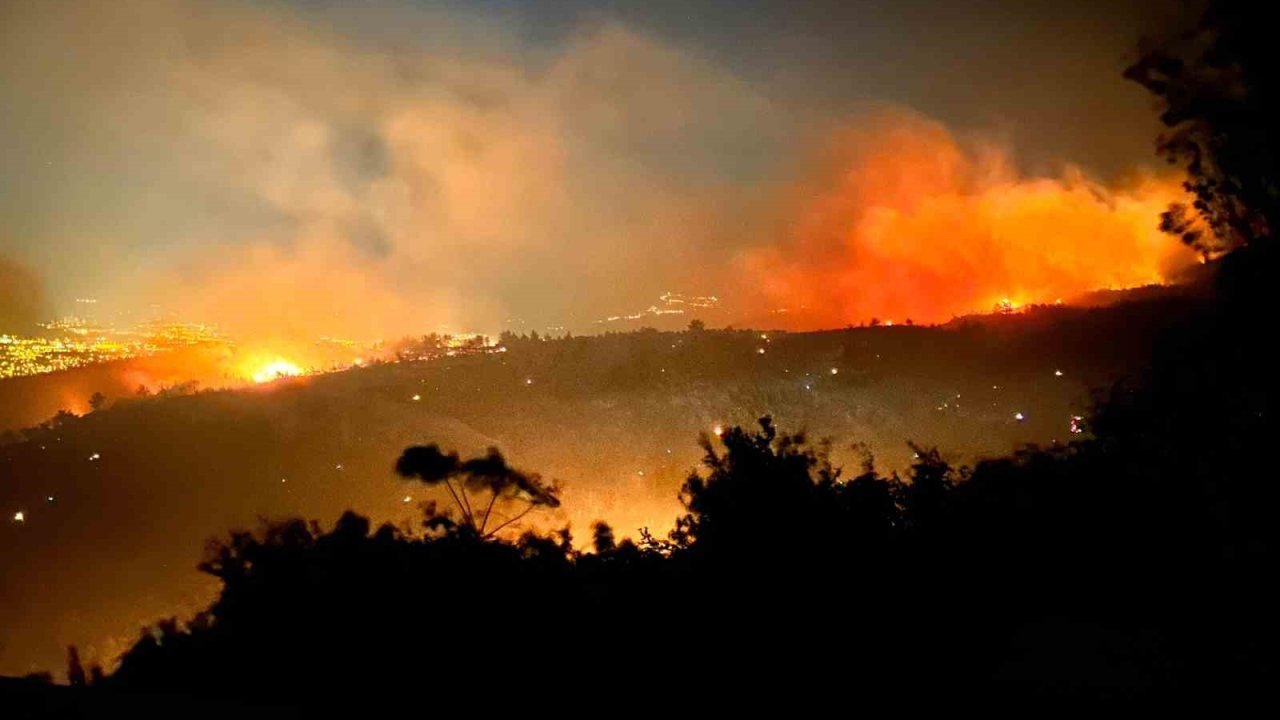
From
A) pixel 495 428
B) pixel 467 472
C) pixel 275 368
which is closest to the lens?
pixel 467 472

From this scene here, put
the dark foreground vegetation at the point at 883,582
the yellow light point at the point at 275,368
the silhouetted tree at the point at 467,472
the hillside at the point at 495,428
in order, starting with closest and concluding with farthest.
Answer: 1. the dark foreground vegetation at the point at 883,582
2. the silhouetted tree at the point at 467,472
3. the hillside at the point at 495,428
4. the yellow light point at the point at 275,368

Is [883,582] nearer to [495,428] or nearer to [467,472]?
[467,472]

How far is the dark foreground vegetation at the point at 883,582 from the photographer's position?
18.5 ft

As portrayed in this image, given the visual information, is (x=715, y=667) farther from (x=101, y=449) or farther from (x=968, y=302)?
(x=968, y=302)

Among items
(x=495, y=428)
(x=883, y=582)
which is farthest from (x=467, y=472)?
(x=495, y=428)

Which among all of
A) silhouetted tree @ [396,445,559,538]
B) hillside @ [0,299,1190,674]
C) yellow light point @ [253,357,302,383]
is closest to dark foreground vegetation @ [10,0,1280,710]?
silhouetted tree @ [396,445,559,538]

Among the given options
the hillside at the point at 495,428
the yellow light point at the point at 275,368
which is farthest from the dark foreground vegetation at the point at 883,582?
the yellow light point at the point at 275,368

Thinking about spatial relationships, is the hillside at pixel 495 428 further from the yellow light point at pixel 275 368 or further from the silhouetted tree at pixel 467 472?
the yellow light point at pixel 275 368

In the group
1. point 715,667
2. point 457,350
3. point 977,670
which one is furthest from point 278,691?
point 457,350

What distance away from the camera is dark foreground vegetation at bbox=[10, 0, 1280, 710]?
18.5 feet

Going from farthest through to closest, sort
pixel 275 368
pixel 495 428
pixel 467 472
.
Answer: pixel 275 368 → pixel 495 428 → pixel 467 472

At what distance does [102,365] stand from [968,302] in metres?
46.4

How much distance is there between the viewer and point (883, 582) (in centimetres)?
720

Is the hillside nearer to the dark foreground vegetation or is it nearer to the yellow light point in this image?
the yellow light point
